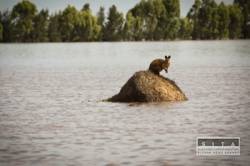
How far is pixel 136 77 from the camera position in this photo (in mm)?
20016

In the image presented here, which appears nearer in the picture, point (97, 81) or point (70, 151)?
point (70, 151)

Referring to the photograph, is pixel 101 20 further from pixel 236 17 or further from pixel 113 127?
pixel 113 127

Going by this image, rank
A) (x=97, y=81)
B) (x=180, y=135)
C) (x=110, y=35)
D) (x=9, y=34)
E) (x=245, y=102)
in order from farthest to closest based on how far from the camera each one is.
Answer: (x=110, y=35) → (x=9, y=34) → (x=97, y=81) → (x=245, y=102) → (x=180, y=135)

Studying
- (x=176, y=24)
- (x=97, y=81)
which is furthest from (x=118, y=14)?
(x=97, y=81)

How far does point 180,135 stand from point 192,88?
41.5 feet

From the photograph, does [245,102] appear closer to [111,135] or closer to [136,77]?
[136,77]

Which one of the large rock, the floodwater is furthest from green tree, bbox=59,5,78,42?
the large rock

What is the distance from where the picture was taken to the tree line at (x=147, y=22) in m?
69.2

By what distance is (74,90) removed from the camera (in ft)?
91.7

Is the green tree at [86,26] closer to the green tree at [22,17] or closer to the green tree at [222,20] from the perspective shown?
the green tree at [222,20]

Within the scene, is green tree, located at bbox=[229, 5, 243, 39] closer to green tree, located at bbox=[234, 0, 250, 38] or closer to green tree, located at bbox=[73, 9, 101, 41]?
green tree, located at bbox=[234, 0, 250, 38]

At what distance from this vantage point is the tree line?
69.2m

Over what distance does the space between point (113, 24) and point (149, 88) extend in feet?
340

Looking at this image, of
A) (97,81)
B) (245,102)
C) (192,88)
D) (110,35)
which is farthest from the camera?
(110,35)
